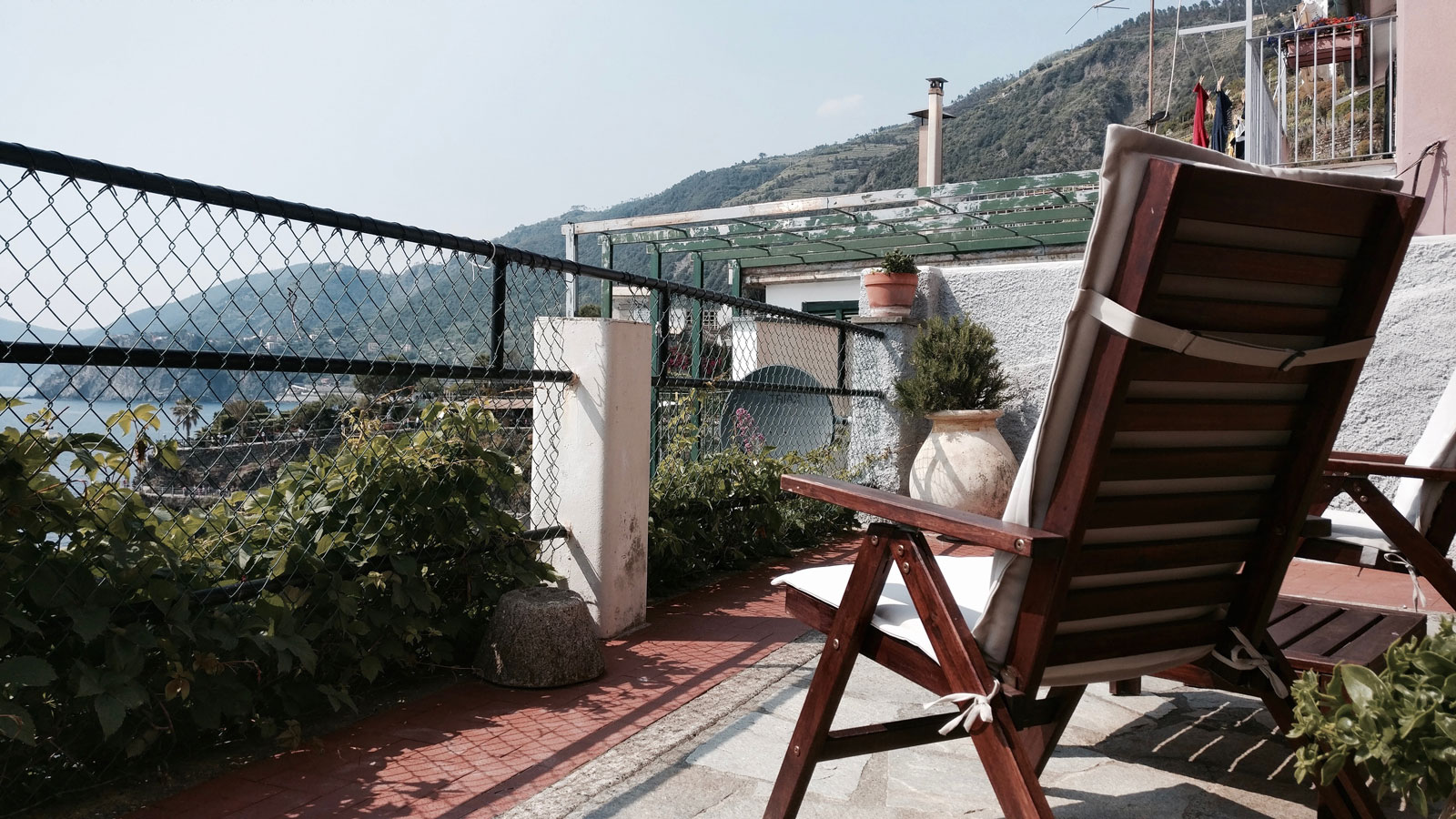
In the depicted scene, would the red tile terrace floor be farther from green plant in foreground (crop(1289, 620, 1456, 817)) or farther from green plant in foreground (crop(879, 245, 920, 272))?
green plant in foreground (crop(879, 245, 920, 272))

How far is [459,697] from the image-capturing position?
2748 millimetres

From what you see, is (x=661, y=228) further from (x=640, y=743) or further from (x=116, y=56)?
(x=640, y=743)

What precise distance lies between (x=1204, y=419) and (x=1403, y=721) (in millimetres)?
530

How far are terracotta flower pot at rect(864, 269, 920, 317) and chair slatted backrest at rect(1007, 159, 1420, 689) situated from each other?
4.57 m

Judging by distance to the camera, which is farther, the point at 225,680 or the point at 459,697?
the point at 459,697

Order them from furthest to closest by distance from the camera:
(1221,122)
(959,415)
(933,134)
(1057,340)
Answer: (933,134), (1221,122), (959,415), (1057,340)

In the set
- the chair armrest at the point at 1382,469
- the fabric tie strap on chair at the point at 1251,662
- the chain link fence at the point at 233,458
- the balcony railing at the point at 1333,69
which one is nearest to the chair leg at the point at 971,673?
the fabric tie strap on chair at the point at 1251,662

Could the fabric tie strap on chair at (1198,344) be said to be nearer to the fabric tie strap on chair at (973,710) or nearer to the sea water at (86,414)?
the fabric tie strap on chair at (973,710)

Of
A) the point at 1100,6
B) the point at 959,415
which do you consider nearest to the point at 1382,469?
the point at 959,415

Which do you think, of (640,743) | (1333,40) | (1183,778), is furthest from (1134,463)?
(1333,40)

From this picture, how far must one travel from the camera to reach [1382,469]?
2303 millimetres

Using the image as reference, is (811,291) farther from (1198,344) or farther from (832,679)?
(1198,344)

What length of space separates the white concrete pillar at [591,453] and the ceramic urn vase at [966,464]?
260cm

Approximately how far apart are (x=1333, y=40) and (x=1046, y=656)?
984 cm
